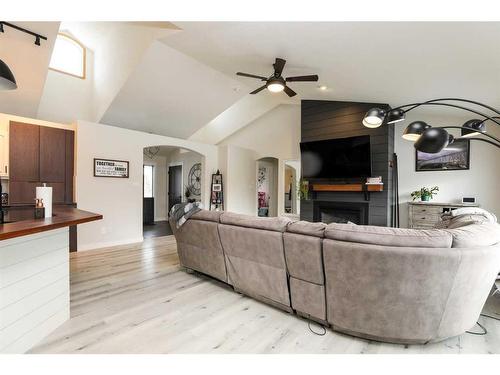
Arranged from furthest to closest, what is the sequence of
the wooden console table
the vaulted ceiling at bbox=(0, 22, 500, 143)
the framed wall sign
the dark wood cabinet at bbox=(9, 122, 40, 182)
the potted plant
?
the potted plant
the framed wall sign
the wooden console table
the dark wood cabinet at bbox=(9, 122, 40, 182)
the vaulted ceiling at bbox=(0, 22, 500, 143)

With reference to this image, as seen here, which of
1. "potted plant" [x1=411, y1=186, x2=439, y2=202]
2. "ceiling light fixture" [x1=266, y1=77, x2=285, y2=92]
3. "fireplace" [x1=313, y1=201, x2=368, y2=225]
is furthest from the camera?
"fireplace" [x1=313, y1=201, x2=368, y2=225]

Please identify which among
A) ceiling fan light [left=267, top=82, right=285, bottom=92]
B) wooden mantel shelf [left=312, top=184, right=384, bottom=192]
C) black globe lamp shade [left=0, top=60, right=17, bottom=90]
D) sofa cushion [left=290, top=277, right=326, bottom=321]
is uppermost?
ceiling fan light [left=267, top=82, right=285, bottom=92]

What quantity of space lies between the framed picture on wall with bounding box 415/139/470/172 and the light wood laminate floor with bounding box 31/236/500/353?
9.80ft

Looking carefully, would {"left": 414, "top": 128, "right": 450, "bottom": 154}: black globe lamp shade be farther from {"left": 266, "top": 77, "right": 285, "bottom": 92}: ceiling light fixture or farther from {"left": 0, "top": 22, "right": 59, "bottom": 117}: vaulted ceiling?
{"left": 0, "top": 22, "right": 59, "bottom": 117}: vaulted ceiling

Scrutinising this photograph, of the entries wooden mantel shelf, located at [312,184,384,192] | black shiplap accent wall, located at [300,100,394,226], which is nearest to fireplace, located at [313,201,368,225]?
black shiplap accent wall, located at [300,100,394,226]

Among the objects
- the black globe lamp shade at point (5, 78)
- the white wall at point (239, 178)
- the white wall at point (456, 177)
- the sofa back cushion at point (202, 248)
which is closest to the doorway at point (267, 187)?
the white wall at point (239, 178)

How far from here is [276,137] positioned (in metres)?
7.39

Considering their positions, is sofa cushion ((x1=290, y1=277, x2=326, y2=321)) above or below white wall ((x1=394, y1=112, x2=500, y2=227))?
below

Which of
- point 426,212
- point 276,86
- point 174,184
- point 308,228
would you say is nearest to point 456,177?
point 426,212

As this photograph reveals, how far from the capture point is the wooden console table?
455 centimetres

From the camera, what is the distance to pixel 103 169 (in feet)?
15.8

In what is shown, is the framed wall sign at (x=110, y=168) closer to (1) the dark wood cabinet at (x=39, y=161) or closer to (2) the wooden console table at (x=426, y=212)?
(1) the dark wood cabinet at (x=39, y=161)

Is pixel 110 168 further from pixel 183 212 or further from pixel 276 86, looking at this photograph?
pixel 276 86

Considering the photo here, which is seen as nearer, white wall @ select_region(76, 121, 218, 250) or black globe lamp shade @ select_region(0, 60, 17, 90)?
black globe lamp shade @ select_region(0, 60, 17, 90)
